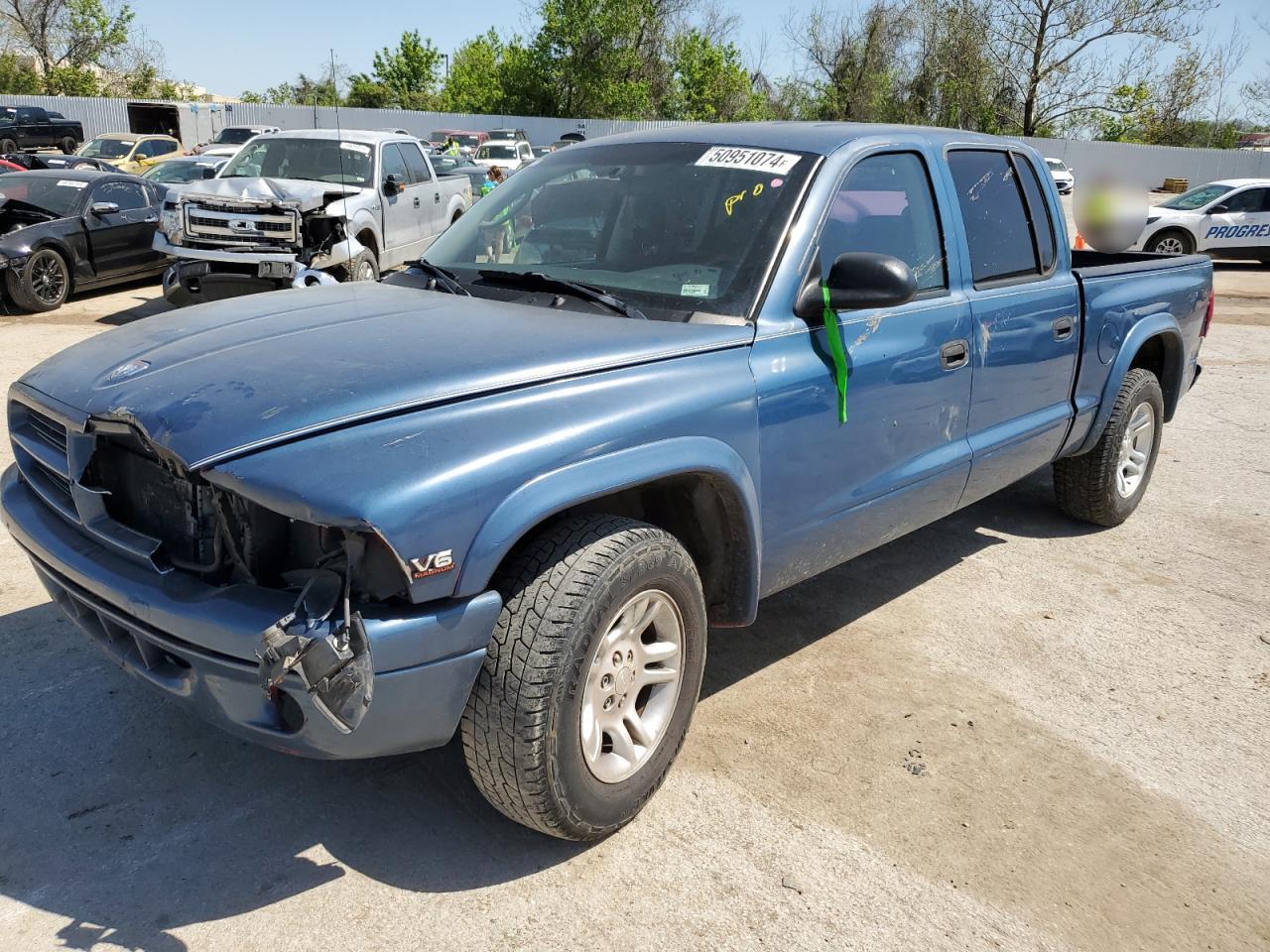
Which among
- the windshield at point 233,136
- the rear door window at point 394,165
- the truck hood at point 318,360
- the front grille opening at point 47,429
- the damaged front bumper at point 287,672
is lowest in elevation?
the damaged front bumper at point 287,672

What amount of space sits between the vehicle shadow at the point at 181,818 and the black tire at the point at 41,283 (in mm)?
8555

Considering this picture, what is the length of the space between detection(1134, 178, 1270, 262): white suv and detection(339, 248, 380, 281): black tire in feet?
44.4

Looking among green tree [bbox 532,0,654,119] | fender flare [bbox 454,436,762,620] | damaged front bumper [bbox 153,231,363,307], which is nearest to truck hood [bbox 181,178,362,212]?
damaged front bumper [bbox 153,231,363,307]

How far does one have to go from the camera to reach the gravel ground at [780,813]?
2.52 metres

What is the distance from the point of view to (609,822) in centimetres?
274

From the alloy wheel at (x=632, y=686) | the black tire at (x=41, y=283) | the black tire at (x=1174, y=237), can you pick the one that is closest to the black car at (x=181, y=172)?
the black tire at (x=41, y=283)

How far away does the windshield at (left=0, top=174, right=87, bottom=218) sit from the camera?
446 inches

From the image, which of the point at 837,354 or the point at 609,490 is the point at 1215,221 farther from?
the point at 609,490

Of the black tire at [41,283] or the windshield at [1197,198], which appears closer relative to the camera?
the black tire at [41,283]

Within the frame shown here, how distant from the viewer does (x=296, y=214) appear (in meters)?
9.53

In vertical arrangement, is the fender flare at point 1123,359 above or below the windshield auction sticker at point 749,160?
below

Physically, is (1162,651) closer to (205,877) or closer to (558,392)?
(558,392)

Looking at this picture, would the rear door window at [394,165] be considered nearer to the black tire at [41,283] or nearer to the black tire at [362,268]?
the black tire at [362,268]

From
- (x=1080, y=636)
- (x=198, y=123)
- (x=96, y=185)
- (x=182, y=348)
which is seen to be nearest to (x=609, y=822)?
(x=182, y=348)
